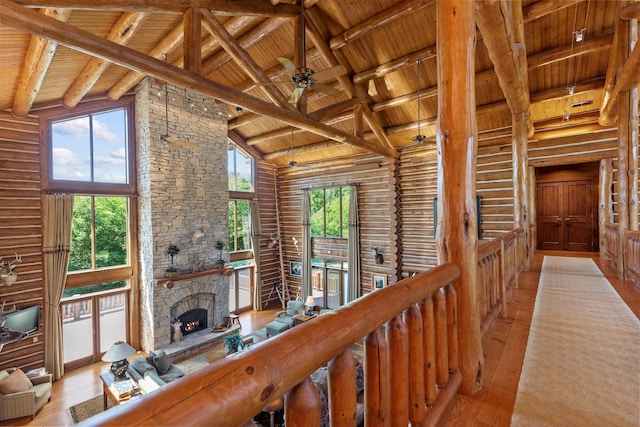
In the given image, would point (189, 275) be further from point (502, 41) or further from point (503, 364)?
point (502, 41)

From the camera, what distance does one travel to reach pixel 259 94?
834cm

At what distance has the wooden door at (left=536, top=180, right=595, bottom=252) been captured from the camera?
795 centimetres

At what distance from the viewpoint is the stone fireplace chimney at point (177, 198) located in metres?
7.41

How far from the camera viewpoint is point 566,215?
326 inches

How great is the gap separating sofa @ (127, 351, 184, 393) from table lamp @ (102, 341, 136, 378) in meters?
0.13

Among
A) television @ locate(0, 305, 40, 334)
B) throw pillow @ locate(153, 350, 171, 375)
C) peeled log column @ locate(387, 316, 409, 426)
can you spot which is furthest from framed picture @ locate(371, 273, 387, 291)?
peeled log column @ locate(387, 316, 409, 426)

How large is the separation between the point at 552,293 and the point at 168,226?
25.9 feet

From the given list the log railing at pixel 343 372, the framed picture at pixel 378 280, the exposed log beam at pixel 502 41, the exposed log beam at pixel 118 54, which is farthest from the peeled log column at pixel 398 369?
the framed picture at pixel 378 280

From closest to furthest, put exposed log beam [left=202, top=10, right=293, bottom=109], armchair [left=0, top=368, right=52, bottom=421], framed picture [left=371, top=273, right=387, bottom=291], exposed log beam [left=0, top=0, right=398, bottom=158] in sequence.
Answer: exposed log beam [left=0, top=0, right=398, bottom=158], exposed log beam [left=202, top=10, right=293, bottom=109], armchair [left=0, top=368, right=52, bottom=421], framed picture [left=371, top=273, right=387, bottom=291]

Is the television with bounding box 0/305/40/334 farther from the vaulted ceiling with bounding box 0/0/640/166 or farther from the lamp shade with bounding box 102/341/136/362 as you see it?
the vaulted ceiling with bounding box 0/0/640/166

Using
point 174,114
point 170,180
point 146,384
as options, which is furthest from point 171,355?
point 174,114

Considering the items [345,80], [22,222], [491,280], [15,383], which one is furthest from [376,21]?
[15,383]

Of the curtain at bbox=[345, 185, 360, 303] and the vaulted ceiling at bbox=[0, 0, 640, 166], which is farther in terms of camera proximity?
the curtain at bbox=[345, 185, 360, 303]

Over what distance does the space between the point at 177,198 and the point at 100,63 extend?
3529mm
